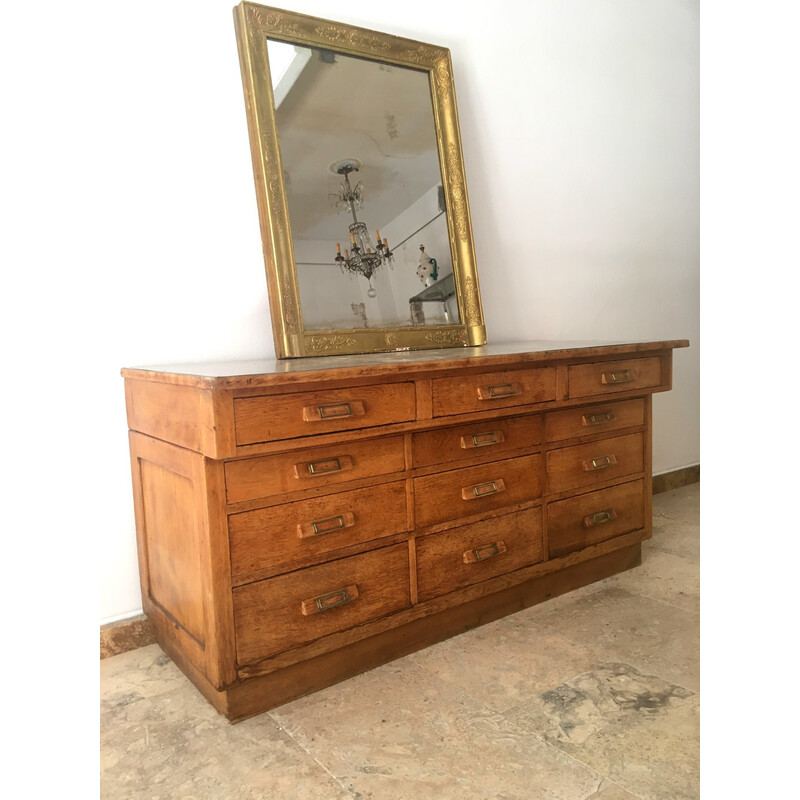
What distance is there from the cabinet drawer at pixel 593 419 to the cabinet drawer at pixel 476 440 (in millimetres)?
79

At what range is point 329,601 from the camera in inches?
73.6

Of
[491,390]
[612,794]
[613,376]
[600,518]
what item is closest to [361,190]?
[491,390]

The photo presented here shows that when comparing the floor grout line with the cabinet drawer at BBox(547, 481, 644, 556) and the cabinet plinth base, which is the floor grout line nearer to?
the cabinet plinth base

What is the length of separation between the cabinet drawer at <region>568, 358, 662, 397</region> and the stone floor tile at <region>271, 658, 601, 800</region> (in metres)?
1.07

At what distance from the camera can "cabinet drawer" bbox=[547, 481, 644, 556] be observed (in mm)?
2422

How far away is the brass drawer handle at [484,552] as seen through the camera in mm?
2158

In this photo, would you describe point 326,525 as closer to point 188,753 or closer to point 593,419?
point 188,753

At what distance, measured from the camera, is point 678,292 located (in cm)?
383

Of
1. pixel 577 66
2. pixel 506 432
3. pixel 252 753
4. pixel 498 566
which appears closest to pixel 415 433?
pixel 506 432

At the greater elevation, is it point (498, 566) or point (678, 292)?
point (678, 292)

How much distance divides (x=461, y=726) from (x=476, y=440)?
81 centimetres

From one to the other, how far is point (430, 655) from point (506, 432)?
2.38 ft

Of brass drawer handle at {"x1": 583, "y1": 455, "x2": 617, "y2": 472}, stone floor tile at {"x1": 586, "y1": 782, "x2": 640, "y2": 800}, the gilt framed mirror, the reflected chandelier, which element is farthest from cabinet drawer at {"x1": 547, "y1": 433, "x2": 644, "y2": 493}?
stone floor tile at {"x1": 586, "y1": 782, "x2": 640, "y2": 800}
